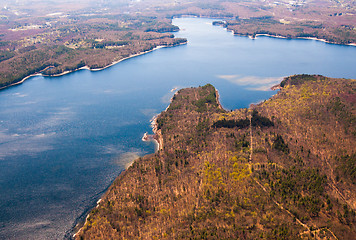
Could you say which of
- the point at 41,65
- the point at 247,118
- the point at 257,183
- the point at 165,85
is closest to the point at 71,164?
the point at 257,183

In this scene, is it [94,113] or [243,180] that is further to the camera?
[94,113]

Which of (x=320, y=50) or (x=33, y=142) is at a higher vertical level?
(x=320, y=50)

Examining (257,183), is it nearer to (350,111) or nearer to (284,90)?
(350,111)

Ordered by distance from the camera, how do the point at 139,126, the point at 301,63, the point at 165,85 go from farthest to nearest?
the point at 301,63 < the point at 165,85 < the point at 139,126

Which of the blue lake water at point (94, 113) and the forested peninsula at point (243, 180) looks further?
the blue lake water at point (94, 113)

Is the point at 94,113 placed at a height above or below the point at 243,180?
above
